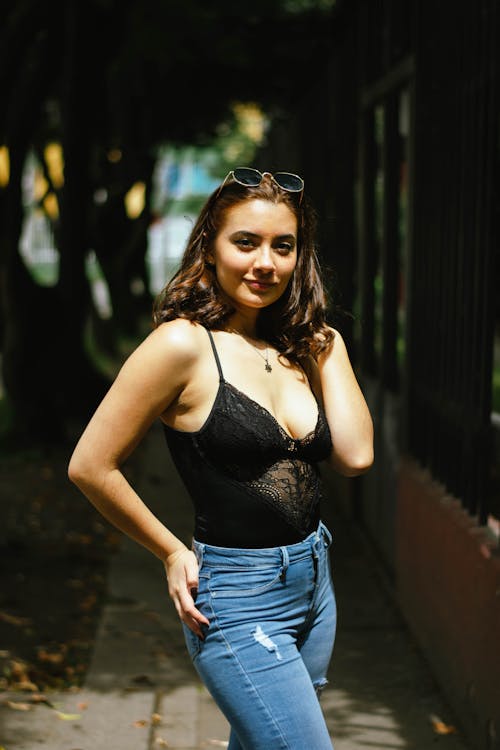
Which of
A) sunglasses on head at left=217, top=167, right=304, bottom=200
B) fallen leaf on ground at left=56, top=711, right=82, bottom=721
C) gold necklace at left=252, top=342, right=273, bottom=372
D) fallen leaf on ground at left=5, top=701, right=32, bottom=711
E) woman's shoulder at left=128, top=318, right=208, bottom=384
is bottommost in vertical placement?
fallen leaf on ground at left=5, top=701, right=32, bottom=711

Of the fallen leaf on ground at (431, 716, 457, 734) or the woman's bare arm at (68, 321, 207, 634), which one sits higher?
the woman's bare arm at (68, 321, 207, 634)

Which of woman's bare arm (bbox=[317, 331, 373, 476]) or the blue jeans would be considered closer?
the blue jeans

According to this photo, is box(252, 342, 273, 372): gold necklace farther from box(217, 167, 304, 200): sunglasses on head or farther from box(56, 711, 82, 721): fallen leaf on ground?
box(56, 711, 82, 721): fallen leaf on ground

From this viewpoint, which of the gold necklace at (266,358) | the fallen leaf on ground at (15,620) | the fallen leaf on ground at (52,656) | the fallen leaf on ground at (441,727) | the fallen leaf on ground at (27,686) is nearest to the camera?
the gold necklace at (266,358)

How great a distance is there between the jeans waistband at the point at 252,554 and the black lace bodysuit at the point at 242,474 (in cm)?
1

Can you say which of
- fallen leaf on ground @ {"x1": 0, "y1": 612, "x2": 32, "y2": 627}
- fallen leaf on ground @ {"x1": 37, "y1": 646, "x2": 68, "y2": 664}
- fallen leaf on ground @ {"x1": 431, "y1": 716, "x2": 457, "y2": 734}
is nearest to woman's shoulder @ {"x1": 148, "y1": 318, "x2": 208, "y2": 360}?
fallen leaf on ground @ {"x1": 431, "y1": 716, "x2": 457, "y2": 734}

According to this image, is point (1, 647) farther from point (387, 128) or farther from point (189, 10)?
point (189, 10)

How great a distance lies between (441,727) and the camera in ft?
15.4

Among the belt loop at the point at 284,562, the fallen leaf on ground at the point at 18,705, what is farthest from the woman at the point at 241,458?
the fallen leaf on ground at the point at 18,705

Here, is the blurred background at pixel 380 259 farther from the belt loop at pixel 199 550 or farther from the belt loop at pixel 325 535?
the belt loop at pixel 199 550

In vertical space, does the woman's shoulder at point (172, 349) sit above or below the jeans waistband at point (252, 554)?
above

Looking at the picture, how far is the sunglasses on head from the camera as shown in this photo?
2801 mm

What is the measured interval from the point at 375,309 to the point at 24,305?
419cm

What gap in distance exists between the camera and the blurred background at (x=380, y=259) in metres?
4.58
